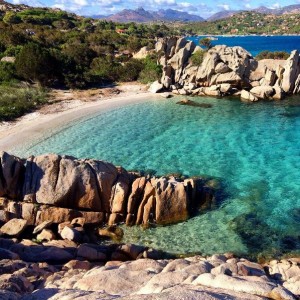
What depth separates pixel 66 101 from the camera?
40969 millimetres

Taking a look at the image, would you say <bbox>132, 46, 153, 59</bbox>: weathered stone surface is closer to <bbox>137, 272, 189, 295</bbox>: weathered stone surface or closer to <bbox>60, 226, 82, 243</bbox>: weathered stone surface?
<bbox>60, 226, 82, 243</bbox>: weathered stone surface

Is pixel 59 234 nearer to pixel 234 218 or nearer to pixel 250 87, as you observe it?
pixel 234 218

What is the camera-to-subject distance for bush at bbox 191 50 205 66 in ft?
164

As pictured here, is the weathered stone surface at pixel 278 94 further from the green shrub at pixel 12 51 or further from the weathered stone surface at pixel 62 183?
the green shrub at pixel 12 51

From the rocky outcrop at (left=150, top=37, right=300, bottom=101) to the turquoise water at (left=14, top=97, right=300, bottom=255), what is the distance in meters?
2.83

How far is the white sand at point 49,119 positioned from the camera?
2984 cm

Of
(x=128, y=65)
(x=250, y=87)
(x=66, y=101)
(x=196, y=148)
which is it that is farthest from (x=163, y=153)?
(x=128, y=65)

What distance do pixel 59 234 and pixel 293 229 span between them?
1118 centimetres

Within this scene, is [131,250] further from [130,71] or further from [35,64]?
[130,71]

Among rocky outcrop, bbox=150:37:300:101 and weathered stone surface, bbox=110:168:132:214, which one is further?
rocky outcrop, bbox=150:37:300:101

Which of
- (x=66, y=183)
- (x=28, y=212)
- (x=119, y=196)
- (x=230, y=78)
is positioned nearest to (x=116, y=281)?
(x=119, y=196)

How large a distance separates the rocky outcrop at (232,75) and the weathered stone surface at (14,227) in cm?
3330

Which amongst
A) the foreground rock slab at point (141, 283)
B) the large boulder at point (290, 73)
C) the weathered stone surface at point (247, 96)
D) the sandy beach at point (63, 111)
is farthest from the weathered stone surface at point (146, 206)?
the large boulder at point (290, 73)

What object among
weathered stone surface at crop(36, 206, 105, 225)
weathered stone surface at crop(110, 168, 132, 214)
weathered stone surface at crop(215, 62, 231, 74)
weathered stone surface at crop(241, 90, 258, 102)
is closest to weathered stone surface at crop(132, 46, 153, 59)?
weathered stone surface at crop(215, 62, 231, 74)
